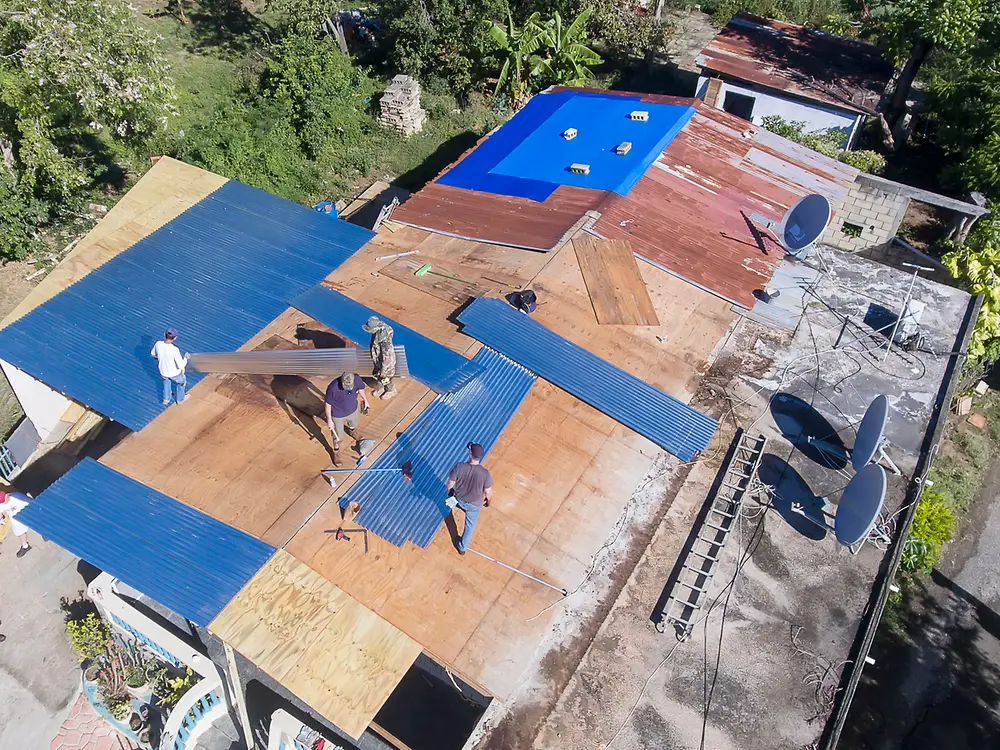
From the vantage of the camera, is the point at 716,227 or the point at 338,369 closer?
the point at 338,369

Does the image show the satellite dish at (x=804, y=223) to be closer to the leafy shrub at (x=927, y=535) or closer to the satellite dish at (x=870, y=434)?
the satellite dish at (x=870, y=434)

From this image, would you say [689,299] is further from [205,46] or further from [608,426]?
[205,46]

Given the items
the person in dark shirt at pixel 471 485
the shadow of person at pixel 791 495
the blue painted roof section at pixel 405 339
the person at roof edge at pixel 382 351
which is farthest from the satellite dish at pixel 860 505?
the person at roof edge at pixel 382 351

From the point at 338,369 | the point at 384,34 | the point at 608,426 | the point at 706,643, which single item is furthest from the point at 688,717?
the point at 384,34

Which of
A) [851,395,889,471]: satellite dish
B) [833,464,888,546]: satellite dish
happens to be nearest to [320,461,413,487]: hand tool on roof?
[833,464,888,546]: satellite dish

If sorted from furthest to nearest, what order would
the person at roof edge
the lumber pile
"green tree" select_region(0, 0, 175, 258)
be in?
the lumber pile
"green tree" select_region(0, 0, 175, 258)
the person at roof edge

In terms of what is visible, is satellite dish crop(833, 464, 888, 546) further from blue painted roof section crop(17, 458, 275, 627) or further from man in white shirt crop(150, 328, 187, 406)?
man in white shirt crop(150, 328, 187, 406)
